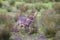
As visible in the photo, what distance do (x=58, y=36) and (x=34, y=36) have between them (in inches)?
47.0

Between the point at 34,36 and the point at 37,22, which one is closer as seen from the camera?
the point at 34,36

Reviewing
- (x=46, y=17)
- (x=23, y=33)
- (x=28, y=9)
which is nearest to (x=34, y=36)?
(x=23, y=33)

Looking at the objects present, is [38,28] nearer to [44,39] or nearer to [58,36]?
[44,39]

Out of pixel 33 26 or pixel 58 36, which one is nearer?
pixel 58 36

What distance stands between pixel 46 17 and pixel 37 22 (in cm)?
54

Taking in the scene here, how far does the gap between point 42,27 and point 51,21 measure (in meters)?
0.44

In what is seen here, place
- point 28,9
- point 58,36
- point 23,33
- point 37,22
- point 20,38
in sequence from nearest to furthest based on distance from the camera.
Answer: point 58,36 → point 20,38 → point 23,33 → point 37,22 → point 28,9

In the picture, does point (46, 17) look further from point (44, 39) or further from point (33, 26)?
point (44, 39)

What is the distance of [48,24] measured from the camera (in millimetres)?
8500

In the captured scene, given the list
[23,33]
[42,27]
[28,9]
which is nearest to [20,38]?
[23,33]

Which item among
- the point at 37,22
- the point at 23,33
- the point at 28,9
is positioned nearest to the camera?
the point at 23,33

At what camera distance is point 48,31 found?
831 cm

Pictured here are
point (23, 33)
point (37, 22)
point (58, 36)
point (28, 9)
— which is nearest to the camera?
point (58, 36)

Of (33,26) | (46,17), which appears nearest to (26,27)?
(33,26)
